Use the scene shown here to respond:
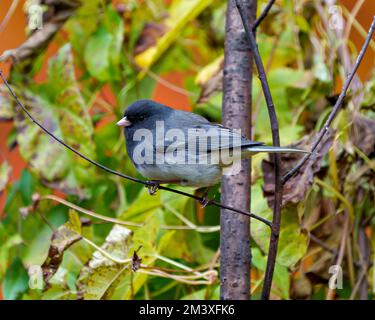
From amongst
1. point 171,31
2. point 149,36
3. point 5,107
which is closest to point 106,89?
point 149,36

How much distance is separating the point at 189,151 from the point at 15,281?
2.13 feet

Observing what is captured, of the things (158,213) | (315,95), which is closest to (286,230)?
(158,213)

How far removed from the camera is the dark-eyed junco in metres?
1.23

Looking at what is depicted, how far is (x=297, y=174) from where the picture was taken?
1332mm

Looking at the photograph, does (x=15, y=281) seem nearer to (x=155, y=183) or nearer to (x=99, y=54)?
(x=155, y=183)

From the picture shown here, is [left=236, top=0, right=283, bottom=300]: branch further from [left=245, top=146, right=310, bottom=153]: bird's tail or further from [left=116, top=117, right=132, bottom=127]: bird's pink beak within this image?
[left=116, top=117, right=132, bottom=127]: bird's pink beak

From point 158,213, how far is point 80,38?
0.71 metres

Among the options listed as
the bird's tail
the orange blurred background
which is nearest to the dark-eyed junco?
the bird's tail

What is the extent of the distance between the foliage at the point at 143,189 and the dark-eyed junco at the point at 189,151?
0.51 ft

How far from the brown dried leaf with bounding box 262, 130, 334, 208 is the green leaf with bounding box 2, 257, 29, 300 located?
696mm

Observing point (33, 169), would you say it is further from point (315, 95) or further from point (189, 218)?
point (315, 95)

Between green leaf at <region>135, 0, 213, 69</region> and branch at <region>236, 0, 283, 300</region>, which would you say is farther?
green leaf at <region>135, 0, 213, 69</region>

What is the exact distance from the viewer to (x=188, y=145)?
4.27ft

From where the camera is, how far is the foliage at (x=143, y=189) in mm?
1385
